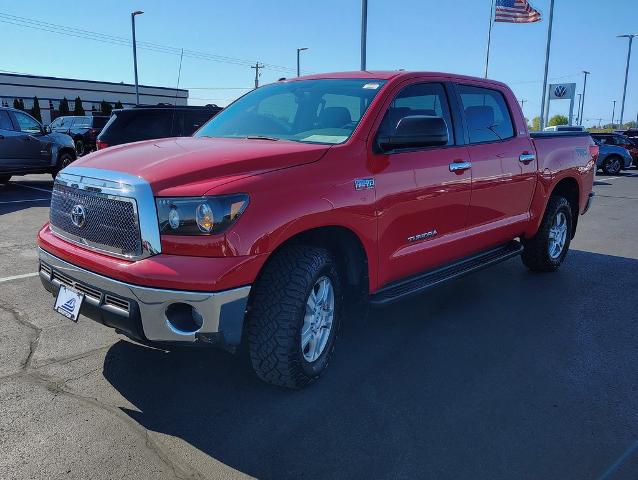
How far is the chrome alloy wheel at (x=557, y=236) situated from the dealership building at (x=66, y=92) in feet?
143

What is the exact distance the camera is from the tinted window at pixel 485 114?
4777mm

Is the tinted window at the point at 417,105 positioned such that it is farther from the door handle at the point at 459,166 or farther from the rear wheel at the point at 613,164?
the rear wheel at the point at 613,164

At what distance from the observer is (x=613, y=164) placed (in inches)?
950

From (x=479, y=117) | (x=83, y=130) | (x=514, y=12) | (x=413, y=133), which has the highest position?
(x=514, y=12)

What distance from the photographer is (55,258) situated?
3379 millimetres

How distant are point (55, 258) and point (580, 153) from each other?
5.51 meters

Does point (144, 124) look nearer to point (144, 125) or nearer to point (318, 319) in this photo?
point (144, 125)

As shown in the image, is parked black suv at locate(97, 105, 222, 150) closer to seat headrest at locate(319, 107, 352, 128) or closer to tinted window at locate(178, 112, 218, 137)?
tinted window at locate(178, 112, 218, 137)

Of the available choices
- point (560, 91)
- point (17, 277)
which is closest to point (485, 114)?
point (17, 277)

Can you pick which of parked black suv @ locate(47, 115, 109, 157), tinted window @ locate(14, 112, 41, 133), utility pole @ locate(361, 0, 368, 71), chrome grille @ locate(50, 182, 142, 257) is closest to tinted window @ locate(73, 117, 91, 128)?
parked black suv @ locate(47, 115, 109, 157)

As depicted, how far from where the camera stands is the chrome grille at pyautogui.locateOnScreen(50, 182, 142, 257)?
2.97 metres

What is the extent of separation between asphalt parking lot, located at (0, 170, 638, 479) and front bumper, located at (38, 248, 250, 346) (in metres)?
0.51

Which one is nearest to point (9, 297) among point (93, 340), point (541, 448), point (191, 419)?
point (93, 340)

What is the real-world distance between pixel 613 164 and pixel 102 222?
2534 cm
